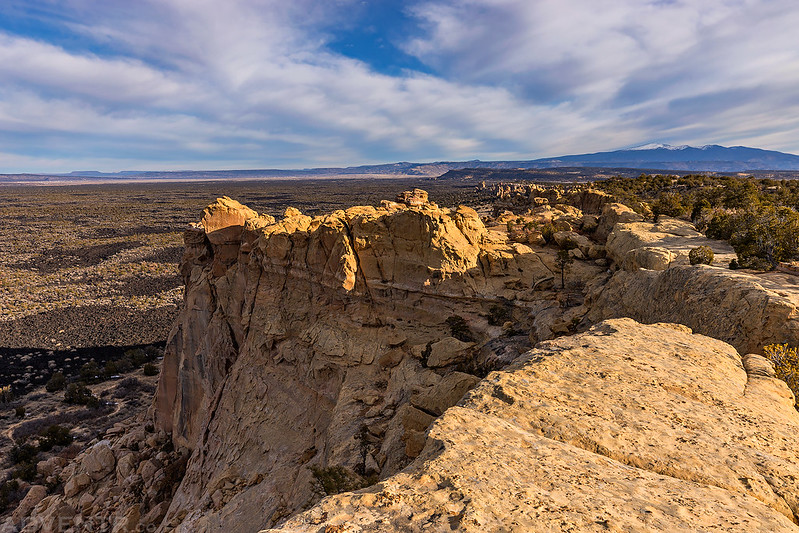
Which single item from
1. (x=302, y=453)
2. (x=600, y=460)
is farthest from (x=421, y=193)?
(x=600, y=460)

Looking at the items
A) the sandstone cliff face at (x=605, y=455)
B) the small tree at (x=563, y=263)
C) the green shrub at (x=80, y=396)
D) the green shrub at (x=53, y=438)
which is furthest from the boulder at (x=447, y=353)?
the green shrub at (x=80, y=396)

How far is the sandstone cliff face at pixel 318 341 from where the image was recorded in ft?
54.3

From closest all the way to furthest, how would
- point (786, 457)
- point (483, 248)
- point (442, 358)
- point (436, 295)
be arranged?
point (786, 457) < point (442, 358) < point (436, 295) < point (483, 248)

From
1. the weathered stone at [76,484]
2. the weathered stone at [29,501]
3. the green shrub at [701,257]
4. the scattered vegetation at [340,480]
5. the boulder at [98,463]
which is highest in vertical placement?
the green shrub at [701,257]

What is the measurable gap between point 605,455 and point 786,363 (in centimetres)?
631

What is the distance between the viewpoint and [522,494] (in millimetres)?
6102

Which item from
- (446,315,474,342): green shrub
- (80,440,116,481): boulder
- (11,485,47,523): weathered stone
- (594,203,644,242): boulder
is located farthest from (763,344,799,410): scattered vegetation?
(11,485,47,523): weathered stone

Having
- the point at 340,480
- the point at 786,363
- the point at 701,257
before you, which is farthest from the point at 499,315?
the point at 340,480

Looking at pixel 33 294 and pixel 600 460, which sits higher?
pixel 600 460

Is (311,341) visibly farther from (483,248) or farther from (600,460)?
(600,460)

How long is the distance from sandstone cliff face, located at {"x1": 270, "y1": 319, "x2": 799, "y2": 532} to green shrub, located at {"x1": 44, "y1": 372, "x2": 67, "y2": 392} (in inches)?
2146

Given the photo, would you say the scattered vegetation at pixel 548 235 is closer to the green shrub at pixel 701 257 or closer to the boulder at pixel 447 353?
the green shrub at pixel 701 257

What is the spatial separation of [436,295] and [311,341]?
7.45 m

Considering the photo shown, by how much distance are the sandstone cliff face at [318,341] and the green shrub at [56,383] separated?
28.7 m
